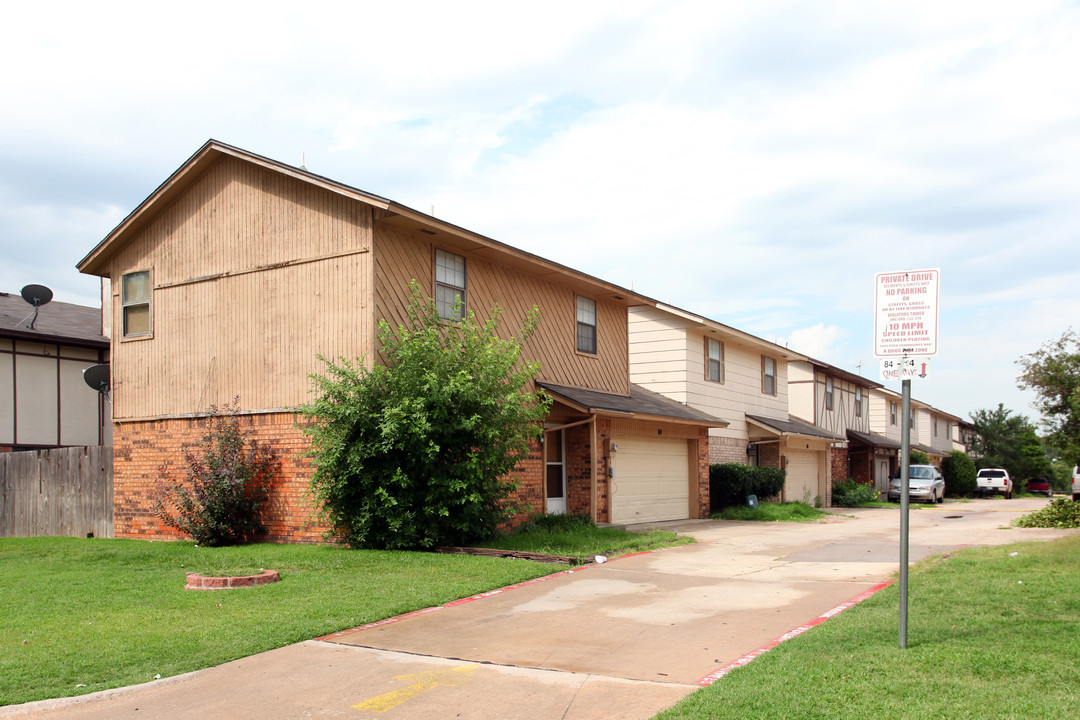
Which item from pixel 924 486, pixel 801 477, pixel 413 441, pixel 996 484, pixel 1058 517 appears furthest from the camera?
pixel 996 484

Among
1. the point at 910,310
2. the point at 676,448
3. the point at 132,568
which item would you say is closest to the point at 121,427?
the point at 132,568

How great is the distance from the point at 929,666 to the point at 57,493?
18.1 meters

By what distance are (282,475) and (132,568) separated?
10.3 ft

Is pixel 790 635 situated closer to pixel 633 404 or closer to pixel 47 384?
pixel 633 404

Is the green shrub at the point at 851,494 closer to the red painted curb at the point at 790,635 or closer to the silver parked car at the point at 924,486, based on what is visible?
the silver parked car at the point at 924,486

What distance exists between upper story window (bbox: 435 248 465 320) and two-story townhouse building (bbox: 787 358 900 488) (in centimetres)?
1883

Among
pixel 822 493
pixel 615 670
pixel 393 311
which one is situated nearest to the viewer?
pixel 615 670

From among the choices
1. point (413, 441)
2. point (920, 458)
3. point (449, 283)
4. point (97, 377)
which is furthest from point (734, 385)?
point (920, 458)

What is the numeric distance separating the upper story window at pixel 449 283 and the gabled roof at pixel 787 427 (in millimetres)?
13870

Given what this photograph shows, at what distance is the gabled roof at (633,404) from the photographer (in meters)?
17.2

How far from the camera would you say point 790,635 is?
7.75m

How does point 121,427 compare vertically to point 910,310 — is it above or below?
below

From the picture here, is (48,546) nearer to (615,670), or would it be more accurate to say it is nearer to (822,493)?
(615,670)

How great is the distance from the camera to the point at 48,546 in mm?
15398
